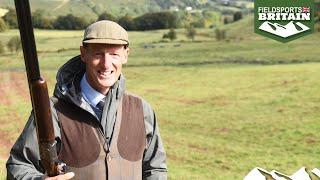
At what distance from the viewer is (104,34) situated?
2145 millimetres

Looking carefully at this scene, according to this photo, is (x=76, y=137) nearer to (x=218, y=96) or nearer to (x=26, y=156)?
(x=26, y=156)

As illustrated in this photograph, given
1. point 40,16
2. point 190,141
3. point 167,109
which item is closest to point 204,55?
point 167,109

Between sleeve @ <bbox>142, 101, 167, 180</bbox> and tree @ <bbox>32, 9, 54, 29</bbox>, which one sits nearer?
sleeve @ <bbox>142, 101, 167, 180</bbox>

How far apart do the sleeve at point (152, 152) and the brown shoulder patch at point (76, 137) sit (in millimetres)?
262

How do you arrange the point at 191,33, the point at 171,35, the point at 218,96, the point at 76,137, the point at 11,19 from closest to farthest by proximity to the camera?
1. the point at 76,137
2. the point at 218,96
3. the point at 11,19
4. the point at 171,35
5. the point at 191,33

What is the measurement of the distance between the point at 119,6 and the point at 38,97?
12.2 metres

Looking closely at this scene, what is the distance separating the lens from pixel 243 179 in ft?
26.9

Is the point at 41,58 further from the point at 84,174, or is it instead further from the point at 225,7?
the point at 84,174

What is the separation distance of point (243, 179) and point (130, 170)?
20.1 feet

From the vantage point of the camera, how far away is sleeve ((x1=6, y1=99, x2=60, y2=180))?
2.04m

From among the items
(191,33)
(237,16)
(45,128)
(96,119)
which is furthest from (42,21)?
(45,128)

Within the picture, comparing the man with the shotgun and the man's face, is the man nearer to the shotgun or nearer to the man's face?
the man's face

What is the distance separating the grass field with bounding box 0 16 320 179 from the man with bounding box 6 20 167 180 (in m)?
4.85

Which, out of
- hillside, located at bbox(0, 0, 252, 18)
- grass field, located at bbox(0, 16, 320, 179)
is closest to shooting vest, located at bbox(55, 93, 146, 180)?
grass field, located at bbox(0, 16, 320, 179)
